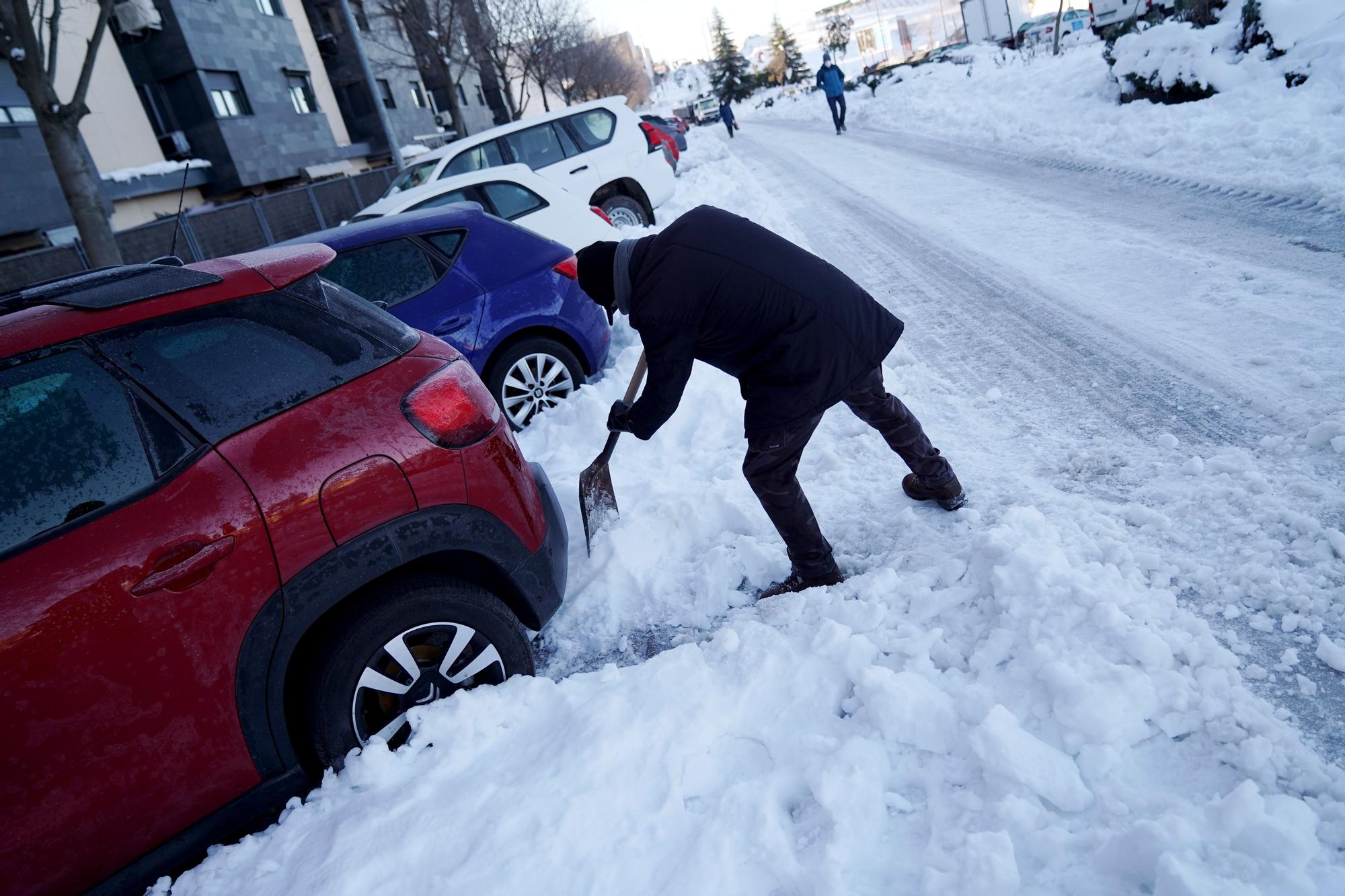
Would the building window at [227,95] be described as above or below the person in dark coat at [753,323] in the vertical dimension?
above

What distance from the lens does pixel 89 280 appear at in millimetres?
2404

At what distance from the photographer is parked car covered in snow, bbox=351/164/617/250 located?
21.3ft

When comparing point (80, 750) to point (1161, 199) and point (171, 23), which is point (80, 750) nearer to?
point (1161, 199)

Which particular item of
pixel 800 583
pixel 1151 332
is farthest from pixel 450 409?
pixel 1151 332

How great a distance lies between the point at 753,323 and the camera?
2672 mm

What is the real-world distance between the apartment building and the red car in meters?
15.2

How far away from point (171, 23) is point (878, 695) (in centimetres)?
2834

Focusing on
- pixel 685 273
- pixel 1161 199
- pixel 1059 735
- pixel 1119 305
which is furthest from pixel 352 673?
pixel 1161 199

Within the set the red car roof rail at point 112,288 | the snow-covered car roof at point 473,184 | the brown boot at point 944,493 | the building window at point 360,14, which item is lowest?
the brown boot at point 944,493

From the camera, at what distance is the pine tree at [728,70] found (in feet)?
226

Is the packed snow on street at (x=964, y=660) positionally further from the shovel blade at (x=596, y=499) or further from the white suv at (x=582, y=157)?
the white suv at (x=582, y=157)

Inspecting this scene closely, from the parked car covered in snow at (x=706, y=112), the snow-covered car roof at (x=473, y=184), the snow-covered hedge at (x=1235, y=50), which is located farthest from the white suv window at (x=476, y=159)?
the parked car covered in snow at (x=706, y=112)

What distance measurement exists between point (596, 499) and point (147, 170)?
2407 cm

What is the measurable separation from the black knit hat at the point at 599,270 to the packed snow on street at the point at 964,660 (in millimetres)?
1272
